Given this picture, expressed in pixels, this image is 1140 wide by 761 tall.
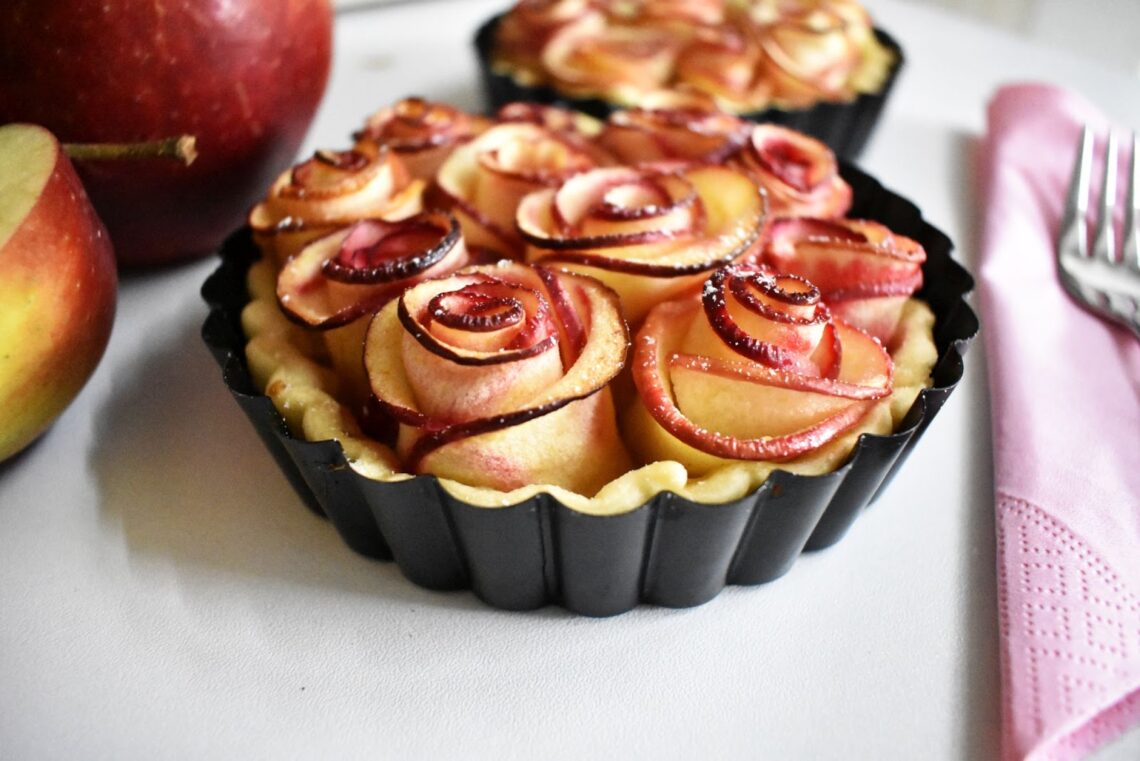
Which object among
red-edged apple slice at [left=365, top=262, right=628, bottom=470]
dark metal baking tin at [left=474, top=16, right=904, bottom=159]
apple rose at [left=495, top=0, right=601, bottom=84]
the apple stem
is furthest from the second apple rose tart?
apple rose at [left=495, top=0, right=601, bottom=84]

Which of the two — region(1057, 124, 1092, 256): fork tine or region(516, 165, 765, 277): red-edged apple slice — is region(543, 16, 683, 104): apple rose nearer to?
region(516, 165, 765, 277): red-edged apple slice

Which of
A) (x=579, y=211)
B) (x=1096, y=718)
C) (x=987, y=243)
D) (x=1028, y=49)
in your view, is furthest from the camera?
(x=1028, y=49)

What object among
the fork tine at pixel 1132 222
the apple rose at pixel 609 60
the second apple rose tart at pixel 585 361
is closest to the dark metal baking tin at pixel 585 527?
the second apple rose tart at pixel 585 361

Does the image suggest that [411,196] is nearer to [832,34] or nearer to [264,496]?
[264,496]

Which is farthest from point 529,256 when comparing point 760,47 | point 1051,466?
point 760,47

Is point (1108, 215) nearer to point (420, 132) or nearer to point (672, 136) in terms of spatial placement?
point (672, 136)
